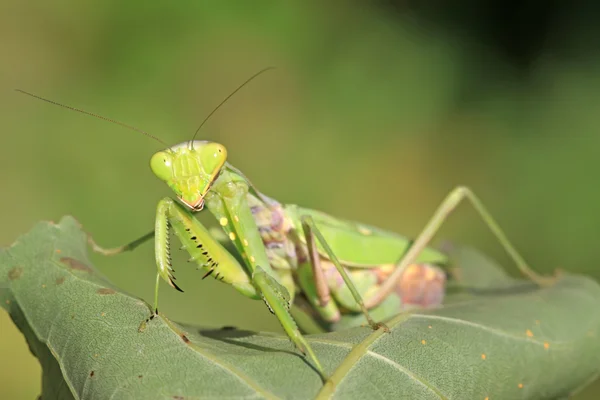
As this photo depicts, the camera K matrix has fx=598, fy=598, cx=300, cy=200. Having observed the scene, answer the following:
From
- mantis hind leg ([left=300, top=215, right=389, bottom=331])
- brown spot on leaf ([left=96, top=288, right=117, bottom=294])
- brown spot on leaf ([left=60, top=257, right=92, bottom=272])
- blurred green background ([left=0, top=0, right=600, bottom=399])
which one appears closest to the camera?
brown spot on leaf ([left=96, top=288, right=117, bottom=294])

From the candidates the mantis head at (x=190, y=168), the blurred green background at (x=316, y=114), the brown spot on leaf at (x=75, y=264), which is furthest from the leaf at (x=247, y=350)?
the blurred green background at (x=316, y=114)

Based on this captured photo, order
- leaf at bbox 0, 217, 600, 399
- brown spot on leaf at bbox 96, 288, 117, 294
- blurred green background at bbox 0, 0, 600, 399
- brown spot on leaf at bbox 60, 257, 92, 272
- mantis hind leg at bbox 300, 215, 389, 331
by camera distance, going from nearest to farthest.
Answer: leaf at bbox 0, 217, 600, 399 → brown spot on leaf at bbox 96, 288, 117, 294 → brown spot on leaf at bbox 60, 257, 92, 272 → mantis hind leg at bbox 300, 215, 389, 331 → blurred green background at bbox 0, 0, 600, 399

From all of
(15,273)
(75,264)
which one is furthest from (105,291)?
(15,273)

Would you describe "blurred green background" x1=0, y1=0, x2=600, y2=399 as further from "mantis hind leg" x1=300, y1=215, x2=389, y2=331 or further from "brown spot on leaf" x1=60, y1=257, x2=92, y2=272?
"brown spot on leaf" x1=60, y1=257, x2=92, y2=272

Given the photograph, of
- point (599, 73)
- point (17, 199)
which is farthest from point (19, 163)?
point (599, 73)

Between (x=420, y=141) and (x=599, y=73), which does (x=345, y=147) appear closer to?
(x=420, y=141)

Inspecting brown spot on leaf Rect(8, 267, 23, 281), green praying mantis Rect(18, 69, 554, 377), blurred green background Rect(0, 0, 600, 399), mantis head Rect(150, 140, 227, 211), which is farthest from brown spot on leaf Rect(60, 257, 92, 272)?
blurred green background Rect(0, 0, 600, 399)

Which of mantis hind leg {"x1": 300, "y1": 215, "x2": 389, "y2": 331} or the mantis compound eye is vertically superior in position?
the mantis compound eye

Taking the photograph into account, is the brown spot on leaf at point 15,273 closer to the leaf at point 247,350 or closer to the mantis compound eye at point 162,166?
the leaf at point 247,350
